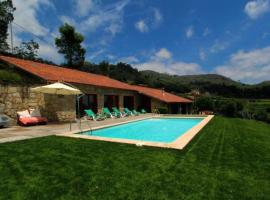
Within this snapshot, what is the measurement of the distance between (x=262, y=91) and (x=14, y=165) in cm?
6054

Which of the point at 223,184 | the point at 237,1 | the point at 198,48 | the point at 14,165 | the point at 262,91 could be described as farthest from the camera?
the point at 262,91

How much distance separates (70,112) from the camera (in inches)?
537

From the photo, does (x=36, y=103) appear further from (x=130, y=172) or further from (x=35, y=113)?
(x=130, y=172)

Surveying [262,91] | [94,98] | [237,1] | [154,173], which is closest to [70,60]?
[94,98]

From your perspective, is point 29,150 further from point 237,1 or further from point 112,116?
point 237,1

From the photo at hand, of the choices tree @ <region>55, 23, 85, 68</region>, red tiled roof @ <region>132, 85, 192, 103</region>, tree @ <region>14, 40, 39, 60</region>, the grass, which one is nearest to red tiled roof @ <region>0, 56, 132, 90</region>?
red tiled roof @ <region>132, 85, 192, 103</region>

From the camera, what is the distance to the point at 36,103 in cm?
1206

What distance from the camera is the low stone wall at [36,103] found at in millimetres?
10633

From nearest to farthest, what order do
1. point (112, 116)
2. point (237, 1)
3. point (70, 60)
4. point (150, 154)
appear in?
point (150, 154) → point (237, 1) → point (112, 116) → point (70, 60)

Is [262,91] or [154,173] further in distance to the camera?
[262,91]

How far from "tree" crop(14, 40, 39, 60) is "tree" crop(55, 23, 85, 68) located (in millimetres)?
3746

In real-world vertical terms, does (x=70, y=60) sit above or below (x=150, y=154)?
above

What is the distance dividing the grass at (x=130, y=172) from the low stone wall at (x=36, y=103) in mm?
5723

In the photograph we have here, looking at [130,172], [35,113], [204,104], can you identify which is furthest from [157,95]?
[130,172]
